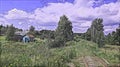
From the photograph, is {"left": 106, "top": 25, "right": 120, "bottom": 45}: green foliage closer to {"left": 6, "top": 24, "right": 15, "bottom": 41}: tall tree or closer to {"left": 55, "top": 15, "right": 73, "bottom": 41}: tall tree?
{"left": 55, "top": 15, "right": 73, "bottom": 41}: tall tree

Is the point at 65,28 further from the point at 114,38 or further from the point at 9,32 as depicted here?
the point at 9,32

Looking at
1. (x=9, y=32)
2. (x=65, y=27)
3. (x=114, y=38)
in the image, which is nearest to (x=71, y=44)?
(x=65, y=27)

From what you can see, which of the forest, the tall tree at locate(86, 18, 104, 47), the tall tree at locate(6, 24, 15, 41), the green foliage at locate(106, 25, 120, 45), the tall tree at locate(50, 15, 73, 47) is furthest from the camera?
the tall tree at locate(6, 24, 15, 41)

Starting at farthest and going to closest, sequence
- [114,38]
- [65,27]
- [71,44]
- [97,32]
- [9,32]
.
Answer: [9,32]
[114,38]
[65,27]
[97,32]
[71,44]

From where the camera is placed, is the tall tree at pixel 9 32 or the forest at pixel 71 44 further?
the tall tree at pixel 9 32

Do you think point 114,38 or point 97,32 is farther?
point 114,38

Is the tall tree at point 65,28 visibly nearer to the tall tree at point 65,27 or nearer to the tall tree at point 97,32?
the tall tree at point 65,27

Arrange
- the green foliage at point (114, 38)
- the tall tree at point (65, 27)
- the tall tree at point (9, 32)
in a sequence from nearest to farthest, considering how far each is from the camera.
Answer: the tall tree at point (65, 27) < the green foliage at point (114, 38) < the tall tree at point (9, 32)

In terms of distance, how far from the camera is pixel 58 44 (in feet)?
75.4

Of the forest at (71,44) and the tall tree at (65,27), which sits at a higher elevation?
the tall tree at (65,27)

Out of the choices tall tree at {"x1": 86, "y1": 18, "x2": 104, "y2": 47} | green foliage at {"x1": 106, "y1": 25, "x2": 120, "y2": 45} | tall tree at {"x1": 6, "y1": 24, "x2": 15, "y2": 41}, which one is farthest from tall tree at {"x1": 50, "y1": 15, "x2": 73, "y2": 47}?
tall tree at {"x1": 6, "y1": 24, "x2": 15, "y2": 41}

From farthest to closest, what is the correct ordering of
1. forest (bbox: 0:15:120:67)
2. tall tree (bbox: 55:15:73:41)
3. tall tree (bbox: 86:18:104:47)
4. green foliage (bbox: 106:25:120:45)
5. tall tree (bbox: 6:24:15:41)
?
tall tree (bbox: 6:24:15:41) < green foliage (bbox: 106:25:120:45) < tall tree (bbox: 55:15:73:41) < tall tree (bbox: 86:18:104:47) < forest (bbox: 0:15:120:67)

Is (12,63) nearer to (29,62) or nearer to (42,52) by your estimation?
(29,62)

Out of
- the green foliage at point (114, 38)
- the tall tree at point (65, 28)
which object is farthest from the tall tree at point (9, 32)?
the green foliage at point (114, 38)
